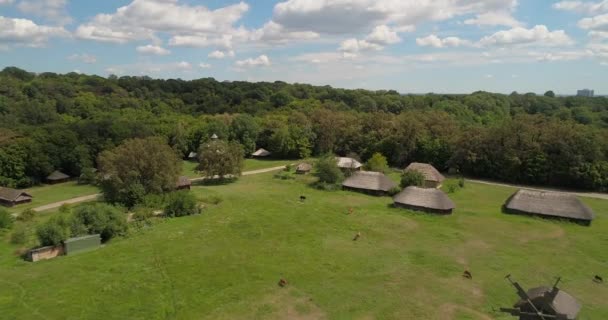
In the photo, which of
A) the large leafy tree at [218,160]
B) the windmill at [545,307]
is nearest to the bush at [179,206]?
the large leafy tree at [218,160]

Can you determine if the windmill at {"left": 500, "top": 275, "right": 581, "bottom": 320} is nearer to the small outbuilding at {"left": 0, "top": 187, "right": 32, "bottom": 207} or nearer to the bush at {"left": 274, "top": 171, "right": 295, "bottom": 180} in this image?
the bush at {"left": 274, "top": 171, "right": 295, "bottom": 180}

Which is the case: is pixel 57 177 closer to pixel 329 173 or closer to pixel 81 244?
pixel 81 244

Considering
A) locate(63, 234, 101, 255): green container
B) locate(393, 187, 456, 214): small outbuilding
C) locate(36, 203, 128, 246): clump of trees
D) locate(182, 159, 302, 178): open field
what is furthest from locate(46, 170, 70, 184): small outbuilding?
locate(393, 187, 456, 214): small outbuilding

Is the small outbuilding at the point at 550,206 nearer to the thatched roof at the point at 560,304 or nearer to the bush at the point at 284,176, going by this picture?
the thatched roof at the point at 560,304

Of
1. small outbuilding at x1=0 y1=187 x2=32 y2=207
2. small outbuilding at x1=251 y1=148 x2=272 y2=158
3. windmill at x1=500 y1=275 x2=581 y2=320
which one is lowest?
small outbuilding at x1=0 y1=187 x2=32 y2=207

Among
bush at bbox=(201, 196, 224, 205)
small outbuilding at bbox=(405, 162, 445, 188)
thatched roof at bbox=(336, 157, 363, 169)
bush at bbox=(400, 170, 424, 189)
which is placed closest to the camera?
bush at bbox=(201, 196, 224, 205)

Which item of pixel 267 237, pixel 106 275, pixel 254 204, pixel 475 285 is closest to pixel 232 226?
pixel 267 237
